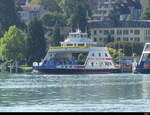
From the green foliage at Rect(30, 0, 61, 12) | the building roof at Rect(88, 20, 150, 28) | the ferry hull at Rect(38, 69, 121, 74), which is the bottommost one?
the ferry hull at Rect(38, 69, 121, 74)

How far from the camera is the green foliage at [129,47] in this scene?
159475 millimetres

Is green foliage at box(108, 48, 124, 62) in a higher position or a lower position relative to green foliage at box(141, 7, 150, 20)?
lower

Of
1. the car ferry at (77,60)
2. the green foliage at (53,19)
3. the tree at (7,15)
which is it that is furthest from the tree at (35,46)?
the green foliage at (53,19)

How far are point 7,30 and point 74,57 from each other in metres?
22.7

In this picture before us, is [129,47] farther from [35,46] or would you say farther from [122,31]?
[35,46]

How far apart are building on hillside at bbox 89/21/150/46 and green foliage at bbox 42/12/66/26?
5707 mm

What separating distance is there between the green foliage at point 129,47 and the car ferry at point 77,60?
1786 centimetres

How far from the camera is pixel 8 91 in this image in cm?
6925

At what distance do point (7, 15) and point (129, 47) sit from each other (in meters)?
18.3

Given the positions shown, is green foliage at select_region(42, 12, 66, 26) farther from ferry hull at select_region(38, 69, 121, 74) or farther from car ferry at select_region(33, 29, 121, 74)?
ferry hull at select_region(38, 69, 121, 74)

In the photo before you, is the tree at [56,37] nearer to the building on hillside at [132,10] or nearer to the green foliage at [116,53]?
the green foliage at [116,53]

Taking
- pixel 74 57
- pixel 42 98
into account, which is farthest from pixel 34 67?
pixel 42 98

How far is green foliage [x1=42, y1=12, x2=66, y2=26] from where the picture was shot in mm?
176625

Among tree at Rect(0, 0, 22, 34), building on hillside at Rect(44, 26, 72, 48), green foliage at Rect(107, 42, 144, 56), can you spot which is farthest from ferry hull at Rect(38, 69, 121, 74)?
building on hillside at Rect(44, 26, 72, 48)
